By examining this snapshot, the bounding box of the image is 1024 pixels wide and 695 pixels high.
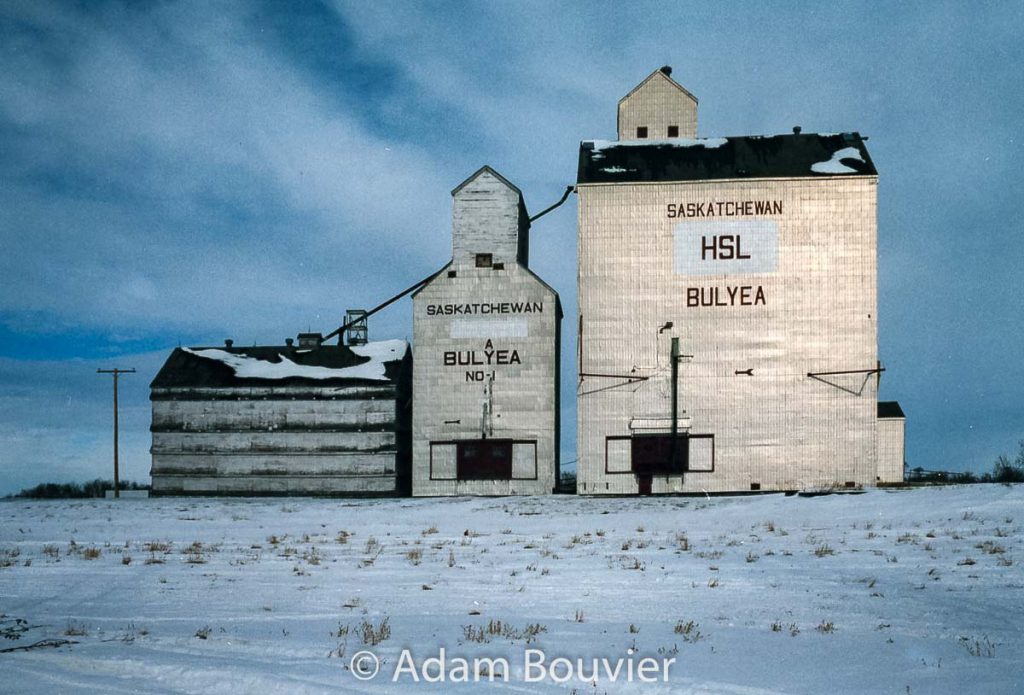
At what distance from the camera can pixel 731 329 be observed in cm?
3516

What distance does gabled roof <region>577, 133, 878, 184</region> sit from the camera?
3597 centimetres

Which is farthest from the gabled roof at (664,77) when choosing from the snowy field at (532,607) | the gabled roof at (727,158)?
the snowy field at (532,607)

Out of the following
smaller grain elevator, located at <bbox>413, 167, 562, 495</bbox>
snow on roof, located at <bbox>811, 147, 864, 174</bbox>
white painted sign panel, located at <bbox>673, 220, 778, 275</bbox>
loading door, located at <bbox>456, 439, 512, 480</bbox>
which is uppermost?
snow on roof, located at <bbox>811, 147, 864, 174</bbox>

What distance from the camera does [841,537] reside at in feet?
61.9

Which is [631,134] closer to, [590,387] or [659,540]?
[590,387]

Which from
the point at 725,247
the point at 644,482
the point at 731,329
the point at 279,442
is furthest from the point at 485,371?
the point at 725,247

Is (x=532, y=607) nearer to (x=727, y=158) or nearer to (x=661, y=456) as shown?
Result: (x=661, y=456)

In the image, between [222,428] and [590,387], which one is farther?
[222,428]

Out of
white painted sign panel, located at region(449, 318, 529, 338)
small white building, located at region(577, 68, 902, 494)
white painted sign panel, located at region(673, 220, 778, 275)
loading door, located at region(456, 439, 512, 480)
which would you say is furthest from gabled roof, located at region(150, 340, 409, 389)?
white painted sign panel, located at region(673, 220, 778, 275)

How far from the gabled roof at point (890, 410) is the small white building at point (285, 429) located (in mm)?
20930

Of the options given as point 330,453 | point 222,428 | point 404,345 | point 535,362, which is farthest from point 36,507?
point 535,362

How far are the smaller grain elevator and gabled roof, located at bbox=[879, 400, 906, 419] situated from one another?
1454 centimetres

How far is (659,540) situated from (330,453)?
71.6 ft

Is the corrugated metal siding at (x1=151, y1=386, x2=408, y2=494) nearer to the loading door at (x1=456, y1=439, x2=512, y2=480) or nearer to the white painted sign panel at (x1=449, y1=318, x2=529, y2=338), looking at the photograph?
A: the loading door at (x1=456, y1=439, x2=512, y2=480)
